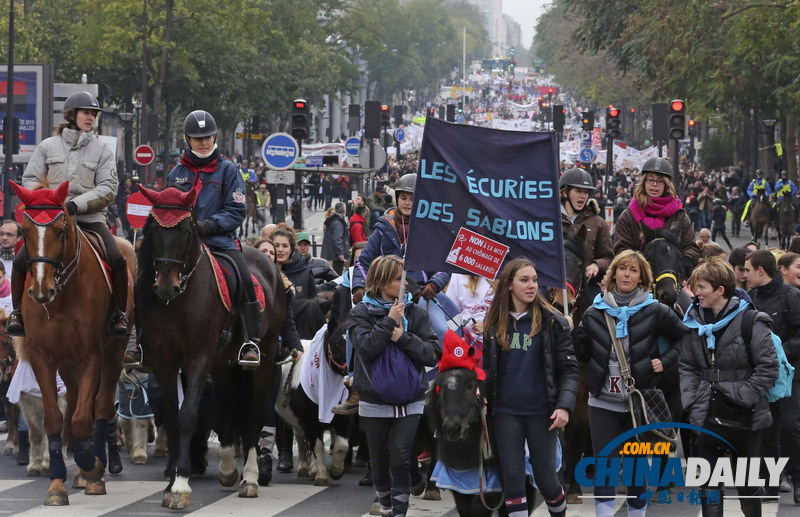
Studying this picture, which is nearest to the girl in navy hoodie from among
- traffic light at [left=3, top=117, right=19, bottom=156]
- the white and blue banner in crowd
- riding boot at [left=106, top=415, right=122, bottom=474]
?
the white and blue banner in crowd

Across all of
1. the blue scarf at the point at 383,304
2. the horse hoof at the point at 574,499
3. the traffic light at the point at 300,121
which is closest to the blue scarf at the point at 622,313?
the blue scarf at the point at 383,304

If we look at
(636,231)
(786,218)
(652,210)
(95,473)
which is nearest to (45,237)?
(95,473)

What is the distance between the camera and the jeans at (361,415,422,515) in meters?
8.85

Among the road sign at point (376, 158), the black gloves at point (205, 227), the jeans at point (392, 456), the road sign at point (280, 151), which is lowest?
the jeans at point (392, 456)

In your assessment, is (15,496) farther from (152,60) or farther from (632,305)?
(152,60)

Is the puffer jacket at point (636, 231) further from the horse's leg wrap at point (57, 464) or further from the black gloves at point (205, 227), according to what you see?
the horse's leg wrap at point (57, 464)

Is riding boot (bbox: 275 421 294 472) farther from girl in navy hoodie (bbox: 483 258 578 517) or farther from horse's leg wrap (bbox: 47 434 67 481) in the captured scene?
girl in navy hoodie (bbox: 483 258 578 517)

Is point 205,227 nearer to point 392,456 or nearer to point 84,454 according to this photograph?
point 84,454

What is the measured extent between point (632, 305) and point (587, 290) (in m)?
2.10

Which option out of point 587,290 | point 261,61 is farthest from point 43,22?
point 587,290

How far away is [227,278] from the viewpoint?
10789 mm

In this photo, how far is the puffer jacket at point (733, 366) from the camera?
880cm

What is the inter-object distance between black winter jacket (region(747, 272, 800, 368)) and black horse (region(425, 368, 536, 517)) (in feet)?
10.7

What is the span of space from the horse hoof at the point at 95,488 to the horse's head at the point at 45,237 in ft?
4.98
